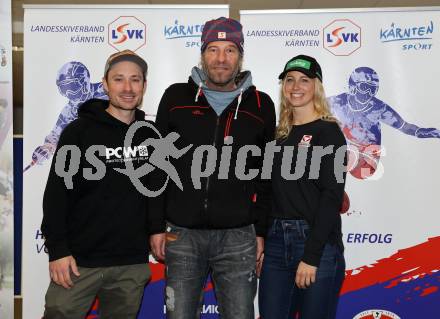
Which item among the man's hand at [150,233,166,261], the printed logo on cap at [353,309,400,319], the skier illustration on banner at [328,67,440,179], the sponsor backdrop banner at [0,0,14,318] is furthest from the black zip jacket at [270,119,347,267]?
the sponsor backdrop banner at [0,0,14,318]

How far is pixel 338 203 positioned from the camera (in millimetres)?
1865

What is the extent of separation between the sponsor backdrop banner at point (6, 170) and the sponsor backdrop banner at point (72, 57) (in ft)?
0.36

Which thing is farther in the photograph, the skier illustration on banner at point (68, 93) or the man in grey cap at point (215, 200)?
the skier illustration on banner at point (68, 93)

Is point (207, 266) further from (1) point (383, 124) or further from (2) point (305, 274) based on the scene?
(1) point (383, 124)

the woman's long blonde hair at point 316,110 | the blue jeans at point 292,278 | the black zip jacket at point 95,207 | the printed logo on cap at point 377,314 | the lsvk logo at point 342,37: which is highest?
the lsvk logo at point 342,37

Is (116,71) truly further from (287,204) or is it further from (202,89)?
(287,204)

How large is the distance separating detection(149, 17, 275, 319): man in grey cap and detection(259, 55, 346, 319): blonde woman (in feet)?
0.34

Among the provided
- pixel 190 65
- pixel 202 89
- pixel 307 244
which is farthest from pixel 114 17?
pixel 307 244

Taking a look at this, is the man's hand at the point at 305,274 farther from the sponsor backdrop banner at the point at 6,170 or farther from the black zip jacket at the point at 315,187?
the sponsor backdrop banner at the point at 6,170

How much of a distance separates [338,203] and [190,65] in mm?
1316

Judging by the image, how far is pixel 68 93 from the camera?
2689 mm

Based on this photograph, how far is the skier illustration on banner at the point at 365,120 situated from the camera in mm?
2670

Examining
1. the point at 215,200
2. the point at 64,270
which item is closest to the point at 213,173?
the point at 215,200

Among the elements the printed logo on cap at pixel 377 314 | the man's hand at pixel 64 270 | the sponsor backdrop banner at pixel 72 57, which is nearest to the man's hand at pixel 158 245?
the man's hand at pixel 64 270
